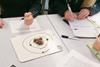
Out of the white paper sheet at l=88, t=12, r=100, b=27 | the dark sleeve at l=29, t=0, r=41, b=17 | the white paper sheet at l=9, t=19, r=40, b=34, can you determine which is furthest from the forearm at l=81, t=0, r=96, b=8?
the white paper sheet at l=9, t=19, r=40, b=34

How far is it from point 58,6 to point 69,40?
43cm


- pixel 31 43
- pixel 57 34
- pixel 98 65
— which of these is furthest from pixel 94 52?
pixel 31 43

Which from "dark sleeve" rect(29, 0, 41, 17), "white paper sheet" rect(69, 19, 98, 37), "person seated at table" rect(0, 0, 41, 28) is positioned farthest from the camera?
"person seated at table" rect(0, 0, 41, 28)

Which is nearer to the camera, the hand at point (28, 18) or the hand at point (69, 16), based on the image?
the hand at point (28, 18)

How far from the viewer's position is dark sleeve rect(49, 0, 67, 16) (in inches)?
60.5

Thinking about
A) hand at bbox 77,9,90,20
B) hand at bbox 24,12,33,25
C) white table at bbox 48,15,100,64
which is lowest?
white table at bbox 48,15,100,64

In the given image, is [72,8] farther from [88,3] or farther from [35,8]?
[35,8]

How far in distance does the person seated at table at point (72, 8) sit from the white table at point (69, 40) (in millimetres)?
67

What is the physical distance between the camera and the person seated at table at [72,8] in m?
1.49

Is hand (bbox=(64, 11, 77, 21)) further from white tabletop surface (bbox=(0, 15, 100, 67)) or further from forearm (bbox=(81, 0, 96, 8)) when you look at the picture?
forearm (bbox=(81, 0, 96, 8))

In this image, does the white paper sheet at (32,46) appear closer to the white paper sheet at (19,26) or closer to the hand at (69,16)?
the white paper sheet at (19,26)

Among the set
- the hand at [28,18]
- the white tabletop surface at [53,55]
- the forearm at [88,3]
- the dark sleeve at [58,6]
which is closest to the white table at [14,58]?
the white tabletop surface at [53,55]

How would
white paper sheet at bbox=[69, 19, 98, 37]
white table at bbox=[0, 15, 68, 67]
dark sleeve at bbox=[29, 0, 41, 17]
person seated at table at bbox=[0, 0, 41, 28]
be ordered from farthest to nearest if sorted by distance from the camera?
person seated at table at bbox=[0, 0, 41, 28]
dark sleeve at bbox=[29, 0, 41, 17]
white paper sheet at bbox=[69, 19, 98, 37]
white table at bbox=[0, 15, 68, 67]

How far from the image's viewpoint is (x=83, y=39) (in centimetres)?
133
